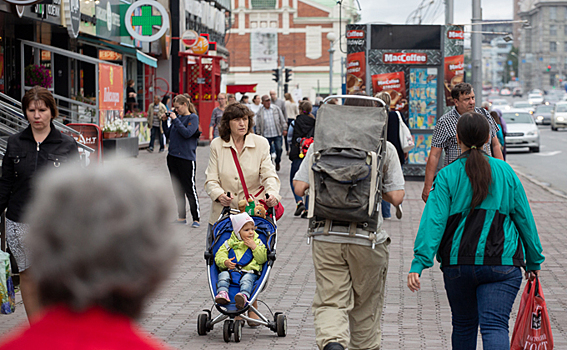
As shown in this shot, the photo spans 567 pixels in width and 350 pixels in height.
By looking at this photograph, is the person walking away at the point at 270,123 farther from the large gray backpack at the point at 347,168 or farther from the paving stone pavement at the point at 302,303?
the large gray backpack at the point at 347,168

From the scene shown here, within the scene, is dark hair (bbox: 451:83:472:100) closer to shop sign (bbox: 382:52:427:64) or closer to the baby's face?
the baby's face

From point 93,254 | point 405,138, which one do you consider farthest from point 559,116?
point 93,254

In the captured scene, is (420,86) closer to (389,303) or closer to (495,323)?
(389,303)

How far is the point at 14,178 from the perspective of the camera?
4.86m

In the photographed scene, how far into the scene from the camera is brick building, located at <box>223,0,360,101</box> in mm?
89125

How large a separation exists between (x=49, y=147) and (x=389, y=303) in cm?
316

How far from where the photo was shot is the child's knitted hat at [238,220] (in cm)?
525

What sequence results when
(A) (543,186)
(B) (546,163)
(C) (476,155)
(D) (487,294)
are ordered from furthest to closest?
(B) (546,163), (A) (543,186), (C) (476,155), (D) (487,294)

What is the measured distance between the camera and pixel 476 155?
3885mm

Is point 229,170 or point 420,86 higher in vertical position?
point 420,86

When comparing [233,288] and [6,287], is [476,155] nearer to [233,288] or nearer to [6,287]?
[233,288]

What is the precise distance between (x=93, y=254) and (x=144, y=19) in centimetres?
2241

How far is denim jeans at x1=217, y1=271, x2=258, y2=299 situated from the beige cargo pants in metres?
1.02

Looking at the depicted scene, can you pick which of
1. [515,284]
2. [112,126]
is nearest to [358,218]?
[515,284]
